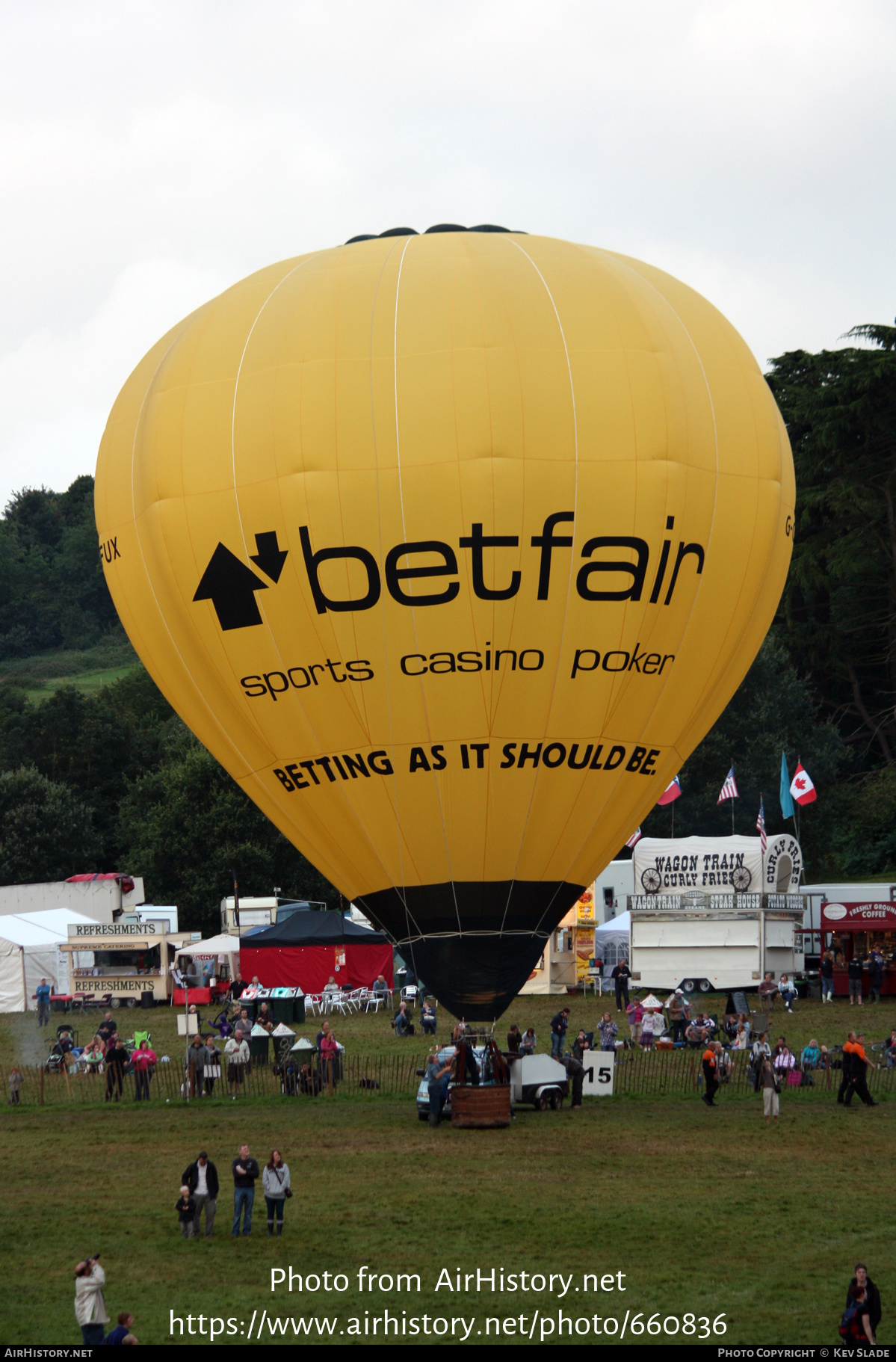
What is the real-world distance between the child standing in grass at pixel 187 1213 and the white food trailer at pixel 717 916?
71.2 ft

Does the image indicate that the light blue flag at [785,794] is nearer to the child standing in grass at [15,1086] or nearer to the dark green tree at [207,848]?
the dark green tree at [207,848]

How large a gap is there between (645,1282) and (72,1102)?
14.9m

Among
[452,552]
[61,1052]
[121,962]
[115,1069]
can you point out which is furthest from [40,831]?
[452,552]

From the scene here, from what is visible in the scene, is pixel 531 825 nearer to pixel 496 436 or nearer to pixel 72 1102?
pixel 496 436

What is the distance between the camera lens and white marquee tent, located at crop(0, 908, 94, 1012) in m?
42.7

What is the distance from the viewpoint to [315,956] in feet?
140

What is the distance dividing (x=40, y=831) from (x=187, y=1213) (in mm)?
61465

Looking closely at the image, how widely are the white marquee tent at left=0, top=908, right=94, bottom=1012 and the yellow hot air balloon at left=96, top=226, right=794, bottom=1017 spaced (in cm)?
2404

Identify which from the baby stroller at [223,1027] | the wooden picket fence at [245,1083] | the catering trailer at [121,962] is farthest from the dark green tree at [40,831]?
the wooden picket fence at [245,1083]

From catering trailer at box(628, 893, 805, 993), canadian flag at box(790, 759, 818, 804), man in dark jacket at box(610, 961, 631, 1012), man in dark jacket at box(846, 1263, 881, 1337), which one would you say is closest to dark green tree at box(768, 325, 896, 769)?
canadian flag at box(790, 759, 818, 804)

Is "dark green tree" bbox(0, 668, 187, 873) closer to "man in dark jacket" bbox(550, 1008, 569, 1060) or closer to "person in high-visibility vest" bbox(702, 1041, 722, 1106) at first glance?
"man in dark jacket" bbox(550, 1008, 569, 1060)

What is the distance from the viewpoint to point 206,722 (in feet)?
70.0

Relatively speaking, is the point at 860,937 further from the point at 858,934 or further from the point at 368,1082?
the point at 368,1082

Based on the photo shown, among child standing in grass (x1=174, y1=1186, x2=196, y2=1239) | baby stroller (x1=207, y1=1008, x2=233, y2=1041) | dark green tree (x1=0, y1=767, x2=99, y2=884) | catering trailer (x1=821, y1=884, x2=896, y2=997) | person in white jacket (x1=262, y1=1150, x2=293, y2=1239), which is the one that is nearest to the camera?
child standing in grass (x1=174, y1=1186, x2=196, y2=1239)
